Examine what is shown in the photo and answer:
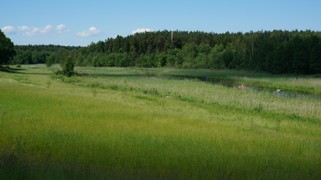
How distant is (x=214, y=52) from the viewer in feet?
404

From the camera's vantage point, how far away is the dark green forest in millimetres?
78938

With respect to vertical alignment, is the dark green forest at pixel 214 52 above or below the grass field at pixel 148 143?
above

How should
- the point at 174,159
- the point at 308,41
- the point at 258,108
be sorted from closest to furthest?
the point at 174,159 → the point at 258,108 → the point at 308,41

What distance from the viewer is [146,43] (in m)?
167

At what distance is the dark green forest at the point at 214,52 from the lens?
78.9 m

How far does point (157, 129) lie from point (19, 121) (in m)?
5.66

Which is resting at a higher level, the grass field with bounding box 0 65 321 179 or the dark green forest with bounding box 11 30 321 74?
the dark green forest with bounding box 11 30 321 74

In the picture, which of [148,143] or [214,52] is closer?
[148,143]

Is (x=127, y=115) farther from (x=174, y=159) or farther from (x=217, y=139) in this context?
(x=174, y=159)

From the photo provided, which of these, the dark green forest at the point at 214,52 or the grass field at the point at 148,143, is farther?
the dark green forest at the point at 214,52

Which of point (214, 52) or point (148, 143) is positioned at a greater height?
point (214, 52)

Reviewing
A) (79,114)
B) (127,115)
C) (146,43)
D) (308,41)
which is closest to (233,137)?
(127,115)

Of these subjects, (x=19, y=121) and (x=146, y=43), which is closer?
(x=19, y=121)

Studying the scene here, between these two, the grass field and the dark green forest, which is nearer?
the grass field
